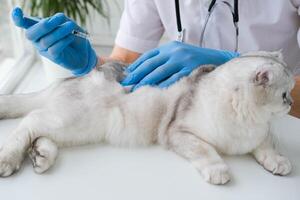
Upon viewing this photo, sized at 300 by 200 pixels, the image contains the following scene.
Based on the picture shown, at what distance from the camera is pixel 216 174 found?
0.66 meters

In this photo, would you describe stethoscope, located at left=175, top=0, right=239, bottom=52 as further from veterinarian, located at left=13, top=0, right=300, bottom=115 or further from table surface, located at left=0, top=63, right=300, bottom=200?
table surface, located at left=0, top=63, right=300, bottom=200

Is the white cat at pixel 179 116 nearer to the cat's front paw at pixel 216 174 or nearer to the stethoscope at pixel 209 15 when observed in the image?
the cat's front paw at pixel 216 174

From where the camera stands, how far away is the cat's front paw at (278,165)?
0.69 metres

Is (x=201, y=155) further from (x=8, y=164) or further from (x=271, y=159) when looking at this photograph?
(x=8, y=164)

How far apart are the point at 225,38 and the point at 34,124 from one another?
1.89 feet

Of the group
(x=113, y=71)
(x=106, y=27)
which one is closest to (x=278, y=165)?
(x=113, y=71)

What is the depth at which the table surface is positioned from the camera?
2.05 feet

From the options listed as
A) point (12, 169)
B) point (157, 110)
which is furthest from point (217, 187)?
point (12, 169)

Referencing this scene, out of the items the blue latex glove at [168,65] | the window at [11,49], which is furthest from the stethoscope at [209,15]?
the window at [11,49]

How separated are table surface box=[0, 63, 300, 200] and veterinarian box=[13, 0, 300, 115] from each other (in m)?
0.19

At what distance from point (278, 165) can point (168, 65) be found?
0.31m

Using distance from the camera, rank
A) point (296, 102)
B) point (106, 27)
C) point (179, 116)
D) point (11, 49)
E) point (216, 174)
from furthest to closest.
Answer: point (106, 27) → point (11, 49) → point (296, 102) → point (179, 116) → point (216, 174)

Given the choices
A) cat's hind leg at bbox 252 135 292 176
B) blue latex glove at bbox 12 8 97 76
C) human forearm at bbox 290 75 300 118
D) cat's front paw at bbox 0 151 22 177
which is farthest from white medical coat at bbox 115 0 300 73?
cat's front paw at bbox 0 151 22 177

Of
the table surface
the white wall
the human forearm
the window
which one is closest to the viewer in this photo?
the table surface
